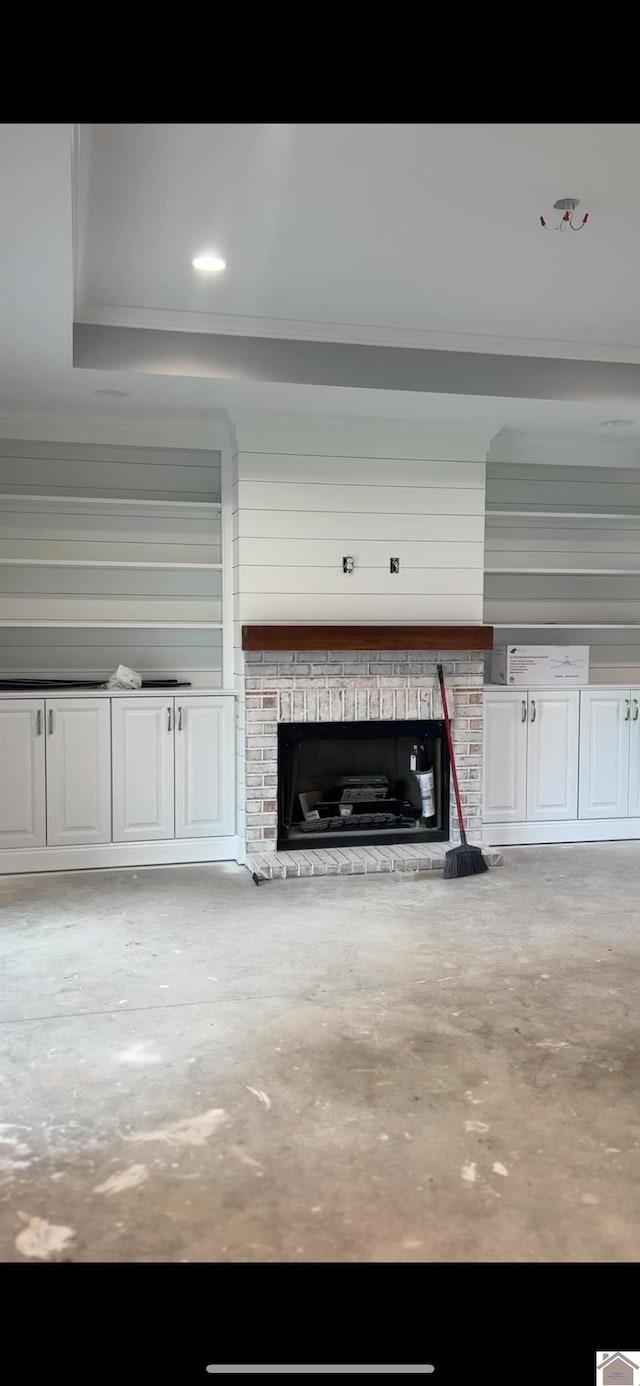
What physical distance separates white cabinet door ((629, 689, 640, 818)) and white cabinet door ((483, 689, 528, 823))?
2.33ft

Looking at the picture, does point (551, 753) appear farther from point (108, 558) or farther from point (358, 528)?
point (108, 558)

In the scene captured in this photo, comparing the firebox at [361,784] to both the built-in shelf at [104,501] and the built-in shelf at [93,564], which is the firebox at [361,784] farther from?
the built-in shelf at [104,501]

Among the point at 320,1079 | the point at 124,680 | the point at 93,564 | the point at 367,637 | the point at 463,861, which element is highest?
the point at 93,564

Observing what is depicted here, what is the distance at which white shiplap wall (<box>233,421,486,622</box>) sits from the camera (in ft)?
17.3

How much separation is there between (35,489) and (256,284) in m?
2.09

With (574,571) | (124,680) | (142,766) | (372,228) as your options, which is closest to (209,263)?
(372,228)

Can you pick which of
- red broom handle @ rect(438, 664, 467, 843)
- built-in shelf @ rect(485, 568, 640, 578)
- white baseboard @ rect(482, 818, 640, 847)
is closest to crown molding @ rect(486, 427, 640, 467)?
built-in shelf @ rect(485, 568, 640, 578)

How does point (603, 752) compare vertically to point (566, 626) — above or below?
below

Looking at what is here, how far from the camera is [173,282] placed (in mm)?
3984

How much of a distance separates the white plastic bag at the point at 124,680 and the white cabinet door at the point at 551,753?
232 cm

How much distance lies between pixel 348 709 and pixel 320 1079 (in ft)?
9.52

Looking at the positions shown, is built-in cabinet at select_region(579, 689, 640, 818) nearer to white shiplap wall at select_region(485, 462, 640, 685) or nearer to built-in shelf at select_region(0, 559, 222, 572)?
white shiplap wall at select_region(485, 462, 640, 685)

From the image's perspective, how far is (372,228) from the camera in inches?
136
